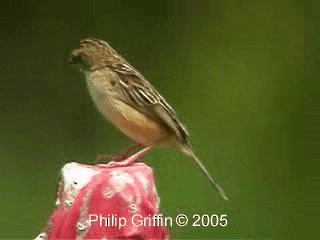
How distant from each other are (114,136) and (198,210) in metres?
0.20

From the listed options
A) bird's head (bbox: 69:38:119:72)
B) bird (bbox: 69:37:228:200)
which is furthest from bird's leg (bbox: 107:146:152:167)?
bird's head (bbox: 69:38:119:72)

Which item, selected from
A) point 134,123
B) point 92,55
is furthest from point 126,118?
point 92,55

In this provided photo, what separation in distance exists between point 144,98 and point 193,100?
0.30ft

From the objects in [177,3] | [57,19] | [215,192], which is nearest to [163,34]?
[177,3]

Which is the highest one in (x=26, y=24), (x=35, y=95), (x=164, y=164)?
(x=26, y=24)

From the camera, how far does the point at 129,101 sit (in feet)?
4.34

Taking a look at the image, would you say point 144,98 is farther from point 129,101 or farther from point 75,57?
point 75,57

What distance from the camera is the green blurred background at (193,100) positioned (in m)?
1.37

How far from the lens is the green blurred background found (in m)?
1.37

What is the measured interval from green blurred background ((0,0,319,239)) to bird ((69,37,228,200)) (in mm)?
21

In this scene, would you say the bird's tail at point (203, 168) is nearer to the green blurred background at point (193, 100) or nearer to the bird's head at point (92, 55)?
the green blurred background at point (193, 100)

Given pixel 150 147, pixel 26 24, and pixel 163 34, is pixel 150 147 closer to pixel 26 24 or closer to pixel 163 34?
pixel 163 34

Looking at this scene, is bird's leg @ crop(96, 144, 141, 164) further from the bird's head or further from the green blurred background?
the bird's head

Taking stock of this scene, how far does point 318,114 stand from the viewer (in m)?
1.36
